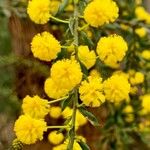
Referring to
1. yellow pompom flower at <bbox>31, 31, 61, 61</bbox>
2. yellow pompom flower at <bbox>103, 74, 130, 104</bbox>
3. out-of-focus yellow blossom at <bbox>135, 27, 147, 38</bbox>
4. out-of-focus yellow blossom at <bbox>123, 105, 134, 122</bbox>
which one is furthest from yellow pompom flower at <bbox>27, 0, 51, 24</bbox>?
out-of-focus yellow blossom at <bbox>123, 105, 134, 122</bbox>

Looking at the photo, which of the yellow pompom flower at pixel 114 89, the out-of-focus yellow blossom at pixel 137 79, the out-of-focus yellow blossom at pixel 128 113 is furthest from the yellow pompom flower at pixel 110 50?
the out-of-focus yellow blossom at pixel 128 113

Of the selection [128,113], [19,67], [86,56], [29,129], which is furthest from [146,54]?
[29,129]

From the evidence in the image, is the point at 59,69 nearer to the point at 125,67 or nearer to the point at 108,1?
the point at 108,1

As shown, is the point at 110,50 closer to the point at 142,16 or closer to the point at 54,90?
the point at 54,90

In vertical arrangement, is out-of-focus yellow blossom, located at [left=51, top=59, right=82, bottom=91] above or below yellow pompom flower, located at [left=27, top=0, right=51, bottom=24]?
below

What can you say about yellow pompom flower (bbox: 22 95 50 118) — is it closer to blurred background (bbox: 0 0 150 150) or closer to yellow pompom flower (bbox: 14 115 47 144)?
yellow pompom flower (bbox: 14 115 47 144)

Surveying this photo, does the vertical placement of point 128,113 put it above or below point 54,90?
below
